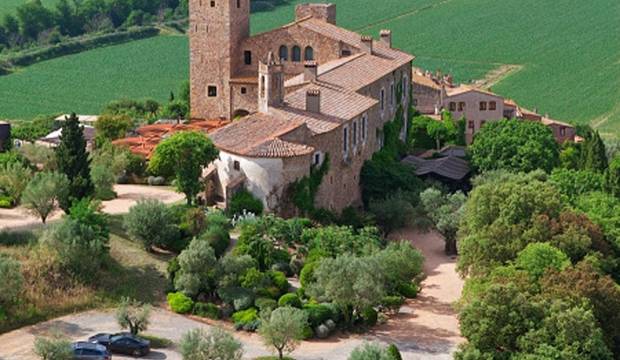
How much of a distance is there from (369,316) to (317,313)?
9.25ft

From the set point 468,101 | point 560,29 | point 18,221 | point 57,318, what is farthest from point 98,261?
point 560,29

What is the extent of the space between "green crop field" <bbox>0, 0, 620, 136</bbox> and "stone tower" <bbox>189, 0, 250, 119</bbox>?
25.2 m

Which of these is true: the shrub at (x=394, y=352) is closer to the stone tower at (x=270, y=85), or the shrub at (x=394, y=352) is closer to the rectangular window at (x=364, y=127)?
the stone tower at (x=270, y=85)

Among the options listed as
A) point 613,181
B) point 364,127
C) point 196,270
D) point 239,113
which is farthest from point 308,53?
point 196,270

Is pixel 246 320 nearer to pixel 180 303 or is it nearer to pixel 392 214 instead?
pixel 180 303

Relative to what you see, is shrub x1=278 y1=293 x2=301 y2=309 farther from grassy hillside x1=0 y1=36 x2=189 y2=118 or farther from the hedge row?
the hedge row

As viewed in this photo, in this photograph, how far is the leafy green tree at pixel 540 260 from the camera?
58.7 metres

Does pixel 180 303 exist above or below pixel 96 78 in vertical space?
below

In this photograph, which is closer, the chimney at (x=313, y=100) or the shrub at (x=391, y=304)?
the shrub at (x=391, y=304)

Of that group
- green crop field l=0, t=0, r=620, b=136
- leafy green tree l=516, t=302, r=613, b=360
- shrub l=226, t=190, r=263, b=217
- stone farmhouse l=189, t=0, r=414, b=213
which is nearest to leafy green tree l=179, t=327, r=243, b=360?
leafy green tree l=516, t=302, r=613, b=360

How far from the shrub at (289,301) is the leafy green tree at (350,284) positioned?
3.61ft

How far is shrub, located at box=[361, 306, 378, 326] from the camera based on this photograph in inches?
2403

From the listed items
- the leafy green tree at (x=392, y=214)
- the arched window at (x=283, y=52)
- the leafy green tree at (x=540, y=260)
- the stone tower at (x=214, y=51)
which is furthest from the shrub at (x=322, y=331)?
the arched window at (x=283, y=52)

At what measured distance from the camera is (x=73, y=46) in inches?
5694
